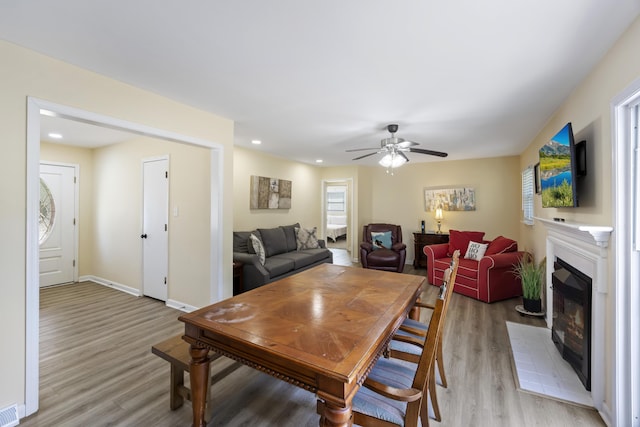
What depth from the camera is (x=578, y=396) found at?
1.92 m

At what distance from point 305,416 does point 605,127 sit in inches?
106

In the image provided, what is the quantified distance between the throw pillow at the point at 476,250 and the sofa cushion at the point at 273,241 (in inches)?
121

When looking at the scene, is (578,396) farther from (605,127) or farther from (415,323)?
(605,127)

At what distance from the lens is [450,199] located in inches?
224

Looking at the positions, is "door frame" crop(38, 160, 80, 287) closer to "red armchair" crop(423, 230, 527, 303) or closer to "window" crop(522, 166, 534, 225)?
"red armchair" crop(423, 230, 527, 303)

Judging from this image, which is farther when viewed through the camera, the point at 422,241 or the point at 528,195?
the point at 422,241

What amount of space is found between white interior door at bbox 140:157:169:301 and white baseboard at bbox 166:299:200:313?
148 millimetres

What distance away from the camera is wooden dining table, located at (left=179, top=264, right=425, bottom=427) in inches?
40.6

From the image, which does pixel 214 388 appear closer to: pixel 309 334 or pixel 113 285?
pixel 309 334

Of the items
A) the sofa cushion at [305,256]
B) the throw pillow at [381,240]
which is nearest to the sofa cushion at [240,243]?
the sofa cushion at [305,256]

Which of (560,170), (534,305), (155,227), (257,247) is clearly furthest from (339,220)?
(560,170)

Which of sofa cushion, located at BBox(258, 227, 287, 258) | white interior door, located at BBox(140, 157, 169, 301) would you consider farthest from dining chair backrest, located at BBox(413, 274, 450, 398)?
sofa cushion, located at BBox(258, 227, 287, 258)

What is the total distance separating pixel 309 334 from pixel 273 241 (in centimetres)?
358

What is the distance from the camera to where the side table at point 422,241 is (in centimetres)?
550
